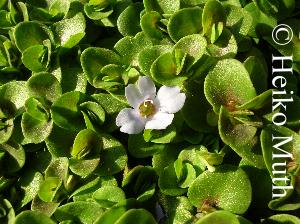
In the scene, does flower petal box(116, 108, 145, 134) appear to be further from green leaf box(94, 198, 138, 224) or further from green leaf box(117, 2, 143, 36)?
green leaf box(117, 2, 143, 36)

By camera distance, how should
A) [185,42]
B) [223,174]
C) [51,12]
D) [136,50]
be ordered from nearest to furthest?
[223,174], [185,42], [136,50], [51,12]

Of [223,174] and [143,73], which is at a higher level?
[143,73]

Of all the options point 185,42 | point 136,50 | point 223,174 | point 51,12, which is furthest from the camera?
point 51,12

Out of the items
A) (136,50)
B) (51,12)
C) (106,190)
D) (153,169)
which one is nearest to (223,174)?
(153,169)

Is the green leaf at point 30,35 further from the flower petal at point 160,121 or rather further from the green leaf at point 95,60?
the flower petal at point 160,121

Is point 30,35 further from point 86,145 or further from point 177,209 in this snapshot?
point 177,209

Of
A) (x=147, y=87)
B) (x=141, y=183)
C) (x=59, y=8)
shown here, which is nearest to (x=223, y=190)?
(x=141, y=183)

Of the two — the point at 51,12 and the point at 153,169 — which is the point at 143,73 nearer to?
the point at 153,169
